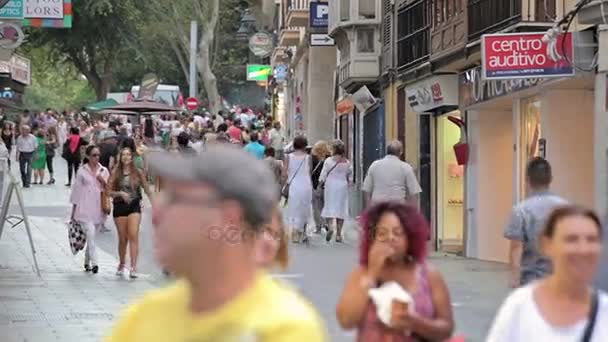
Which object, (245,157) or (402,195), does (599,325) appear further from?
(402,195)

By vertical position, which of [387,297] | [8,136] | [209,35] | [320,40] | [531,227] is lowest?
[387,297]

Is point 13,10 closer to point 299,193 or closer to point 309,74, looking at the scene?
point 299,193

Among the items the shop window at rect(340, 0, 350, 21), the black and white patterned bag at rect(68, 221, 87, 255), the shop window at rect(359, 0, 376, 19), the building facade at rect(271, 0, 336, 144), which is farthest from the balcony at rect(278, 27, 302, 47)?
the black and white patterned bag at rect(68, 221, 87, 255)

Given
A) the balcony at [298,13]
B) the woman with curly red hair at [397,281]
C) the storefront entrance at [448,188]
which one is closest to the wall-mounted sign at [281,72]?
the balcony at [298,13]

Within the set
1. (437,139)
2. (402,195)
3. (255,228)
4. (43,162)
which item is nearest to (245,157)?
(255,228)

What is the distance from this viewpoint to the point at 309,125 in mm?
46156

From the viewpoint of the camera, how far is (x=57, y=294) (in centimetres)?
1509

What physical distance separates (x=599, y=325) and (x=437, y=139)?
→ 21.8 meters

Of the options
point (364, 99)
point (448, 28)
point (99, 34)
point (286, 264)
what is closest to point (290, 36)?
point (99, 34)

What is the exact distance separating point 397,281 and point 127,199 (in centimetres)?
1085

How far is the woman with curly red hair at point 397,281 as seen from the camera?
568 centimetres

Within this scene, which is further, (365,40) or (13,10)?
(365,40)

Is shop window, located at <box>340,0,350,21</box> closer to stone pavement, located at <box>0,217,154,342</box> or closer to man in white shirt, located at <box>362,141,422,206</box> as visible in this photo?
stone pavement, located at <box>0,217,154,342</box>

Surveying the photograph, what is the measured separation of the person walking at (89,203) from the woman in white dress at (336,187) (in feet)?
21.0
